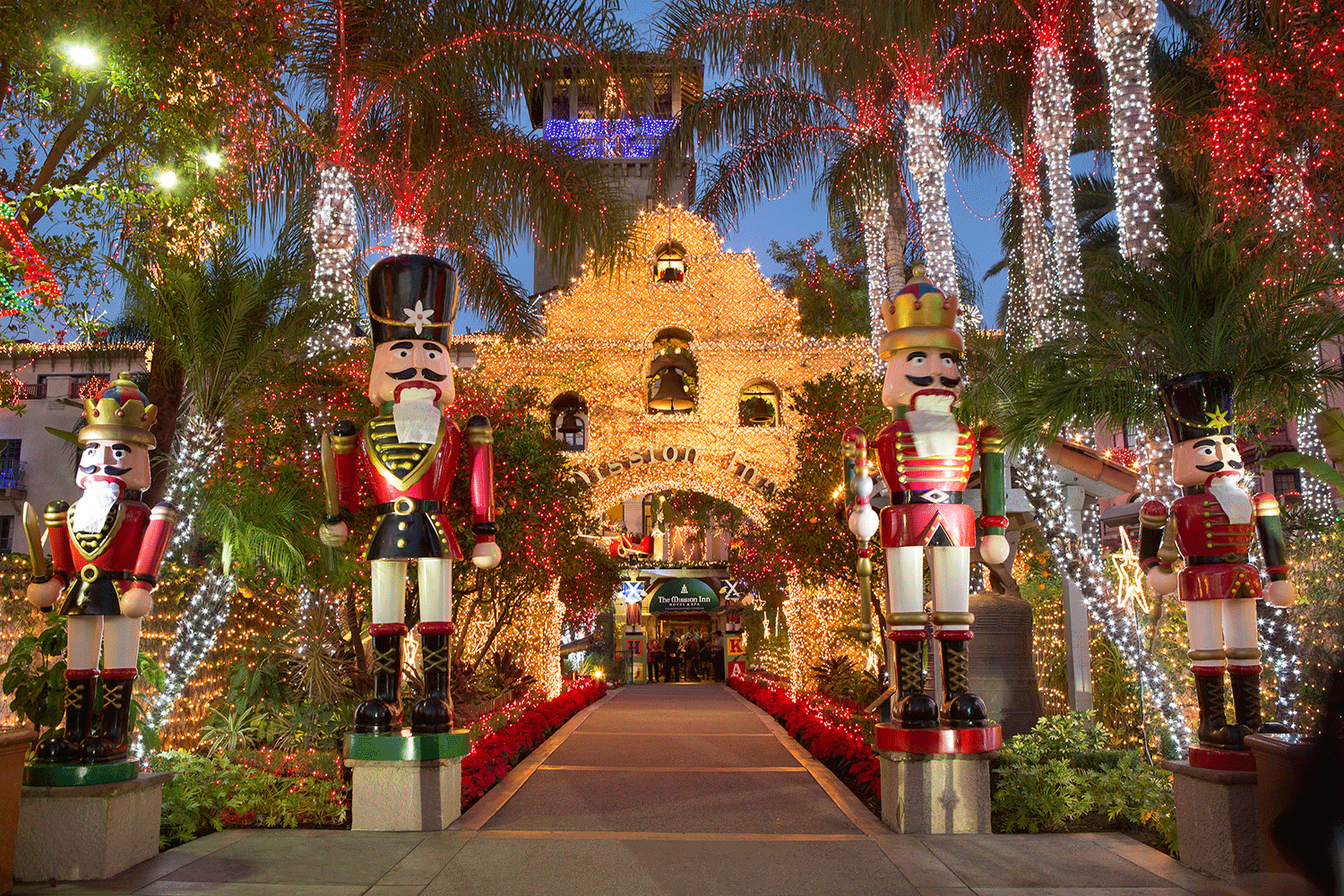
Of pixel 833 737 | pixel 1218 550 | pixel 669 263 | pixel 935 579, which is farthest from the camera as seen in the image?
pixel 669 263

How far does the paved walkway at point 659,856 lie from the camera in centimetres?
468

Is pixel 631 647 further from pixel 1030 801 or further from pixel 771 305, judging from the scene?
pixel 1030 801

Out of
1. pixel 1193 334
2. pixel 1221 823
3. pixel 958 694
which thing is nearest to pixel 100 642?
pixel 958 694

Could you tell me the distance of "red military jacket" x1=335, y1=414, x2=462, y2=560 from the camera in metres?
6.18

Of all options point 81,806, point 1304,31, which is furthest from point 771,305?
point 81,806

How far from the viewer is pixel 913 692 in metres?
6.07

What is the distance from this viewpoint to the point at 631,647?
3020 cm

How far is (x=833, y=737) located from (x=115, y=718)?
6026 millimetres

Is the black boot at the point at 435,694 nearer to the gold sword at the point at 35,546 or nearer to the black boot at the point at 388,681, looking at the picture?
the black boot at the point at 388,681

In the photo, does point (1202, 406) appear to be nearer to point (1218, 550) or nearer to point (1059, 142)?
point (1218, 550)

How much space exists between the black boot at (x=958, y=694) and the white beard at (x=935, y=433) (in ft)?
4.10

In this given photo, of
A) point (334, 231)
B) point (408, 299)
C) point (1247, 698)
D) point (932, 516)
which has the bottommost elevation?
point (1247, 698)

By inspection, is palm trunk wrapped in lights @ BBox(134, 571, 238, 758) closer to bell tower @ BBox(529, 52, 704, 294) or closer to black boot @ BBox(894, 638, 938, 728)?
black boot @ BBox(894, 638, 938, 728)

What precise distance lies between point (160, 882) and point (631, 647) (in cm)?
2584
